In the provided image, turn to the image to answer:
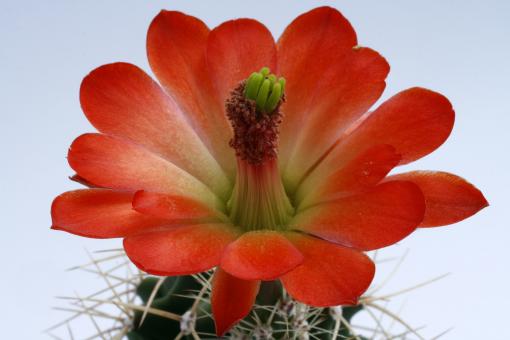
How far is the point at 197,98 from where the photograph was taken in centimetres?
91

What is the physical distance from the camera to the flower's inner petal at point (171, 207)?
0.72 m

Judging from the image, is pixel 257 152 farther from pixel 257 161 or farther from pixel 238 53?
pixel 238 53

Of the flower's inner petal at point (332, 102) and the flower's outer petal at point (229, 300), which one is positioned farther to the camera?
the flower's inner petal at point (332, 102)

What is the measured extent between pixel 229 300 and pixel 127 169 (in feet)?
0.67

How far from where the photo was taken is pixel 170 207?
75 cm

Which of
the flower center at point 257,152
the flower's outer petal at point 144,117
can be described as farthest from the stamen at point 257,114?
the flower's outer petal at point 144,117

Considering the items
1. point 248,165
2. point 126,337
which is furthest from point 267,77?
point 126,337

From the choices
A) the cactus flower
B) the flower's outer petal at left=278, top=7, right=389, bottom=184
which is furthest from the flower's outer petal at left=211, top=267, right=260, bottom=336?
the flower's outer petal at left=278, top=7, right=389, bottom=184

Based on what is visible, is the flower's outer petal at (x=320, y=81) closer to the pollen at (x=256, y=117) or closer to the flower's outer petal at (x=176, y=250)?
the pollen at (x=256, y=117)

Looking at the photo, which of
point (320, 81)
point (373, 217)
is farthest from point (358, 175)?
point (320, 81)

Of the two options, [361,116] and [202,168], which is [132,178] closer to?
[202,168]

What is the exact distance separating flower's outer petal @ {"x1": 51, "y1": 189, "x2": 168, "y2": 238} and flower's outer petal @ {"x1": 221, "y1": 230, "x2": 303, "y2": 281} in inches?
4.0

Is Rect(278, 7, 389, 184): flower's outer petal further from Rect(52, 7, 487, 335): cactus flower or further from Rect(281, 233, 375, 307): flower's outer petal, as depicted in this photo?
Rect(281, 233, 375, 307): flower's outer petal

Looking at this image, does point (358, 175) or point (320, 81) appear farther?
point (320, 81)
